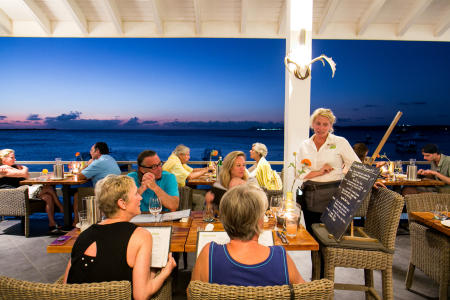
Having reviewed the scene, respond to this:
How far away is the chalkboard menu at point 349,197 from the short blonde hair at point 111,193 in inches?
56.6

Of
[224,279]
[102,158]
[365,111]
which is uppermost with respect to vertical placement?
[365,111]

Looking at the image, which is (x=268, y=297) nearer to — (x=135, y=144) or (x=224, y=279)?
(x=224, y=279)

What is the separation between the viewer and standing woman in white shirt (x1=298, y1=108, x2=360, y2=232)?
2.66m

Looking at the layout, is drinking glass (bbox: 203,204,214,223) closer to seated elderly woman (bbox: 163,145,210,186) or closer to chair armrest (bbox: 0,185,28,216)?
seated elderly woman (bbox: 163,145,210,186)

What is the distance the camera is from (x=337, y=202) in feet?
7.30

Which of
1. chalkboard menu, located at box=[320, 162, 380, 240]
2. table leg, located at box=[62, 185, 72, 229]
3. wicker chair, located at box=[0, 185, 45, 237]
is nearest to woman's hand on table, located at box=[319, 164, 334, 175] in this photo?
chalkboard menu, located at box=[320, 162, 380, 240]

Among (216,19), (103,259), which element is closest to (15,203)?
(103,259)

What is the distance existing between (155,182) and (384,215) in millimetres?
1901

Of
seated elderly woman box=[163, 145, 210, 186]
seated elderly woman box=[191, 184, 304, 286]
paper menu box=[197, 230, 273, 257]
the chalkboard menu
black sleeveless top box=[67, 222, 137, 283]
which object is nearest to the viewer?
seated elderly woman box=[191, 184, 304, 286]

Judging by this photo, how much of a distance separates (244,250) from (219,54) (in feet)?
37.4

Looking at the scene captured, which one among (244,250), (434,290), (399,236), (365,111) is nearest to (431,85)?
(365,111)

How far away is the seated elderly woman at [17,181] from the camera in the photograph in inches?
173

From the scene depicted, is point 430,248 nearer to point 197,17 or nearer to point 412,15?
point 412,15

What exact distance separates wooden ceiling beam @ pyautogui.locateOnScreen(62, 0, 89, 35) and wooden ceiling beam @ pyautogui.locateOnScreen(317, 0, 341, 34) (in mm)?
4517
